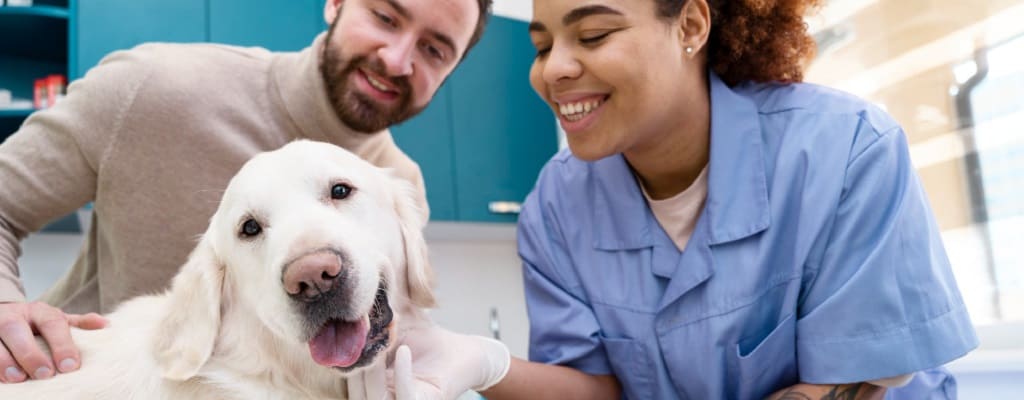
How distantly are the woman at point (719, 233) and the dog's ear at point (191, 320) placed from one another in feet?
1.01

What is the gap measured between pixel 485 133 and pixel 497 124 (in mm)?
85

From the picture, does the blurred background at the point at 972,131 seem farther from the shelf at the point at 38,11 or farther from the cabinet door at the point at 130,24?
the shelf at the point at 38,11

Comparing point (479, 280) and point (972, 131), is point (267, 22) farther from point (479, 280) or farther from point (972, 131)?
point (972, 131)

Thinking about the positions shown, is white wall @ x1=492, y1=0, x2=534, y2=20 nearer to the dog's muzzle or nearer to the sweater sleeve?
the sweater sleeve

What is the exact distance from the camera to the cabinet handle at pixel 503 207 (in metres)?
3.20

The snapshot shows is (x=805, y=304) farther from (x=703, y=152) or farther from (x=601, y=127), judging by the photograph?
(x=601, y=127)

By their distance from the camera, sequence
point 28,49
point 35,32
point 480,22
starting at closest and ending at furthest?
1. point 480,22
2. point 35,32
3. point 28,49

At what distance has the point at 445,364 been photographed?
109cm

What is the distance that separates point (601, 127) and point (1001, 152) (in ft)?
4.77

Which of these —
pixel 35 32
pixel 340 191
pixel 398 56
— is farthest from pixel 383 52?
pixel 35 32

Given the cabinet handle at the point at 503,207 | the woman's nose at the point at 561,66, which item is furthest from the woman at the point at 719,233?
the cabinet handle at the point at 503,207

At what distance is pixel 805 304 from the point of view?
121 cm

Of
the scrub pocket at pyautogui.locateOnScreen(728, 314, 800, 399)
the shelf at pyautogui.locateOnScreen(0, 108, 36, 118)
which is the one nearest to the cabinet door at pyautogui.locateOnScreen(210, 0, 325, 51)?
the shelf at pyautogui.locateOnScreen(0, 108, 36, 118)

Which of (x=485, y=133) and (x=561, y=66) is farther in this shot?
(x=485, y=133)
